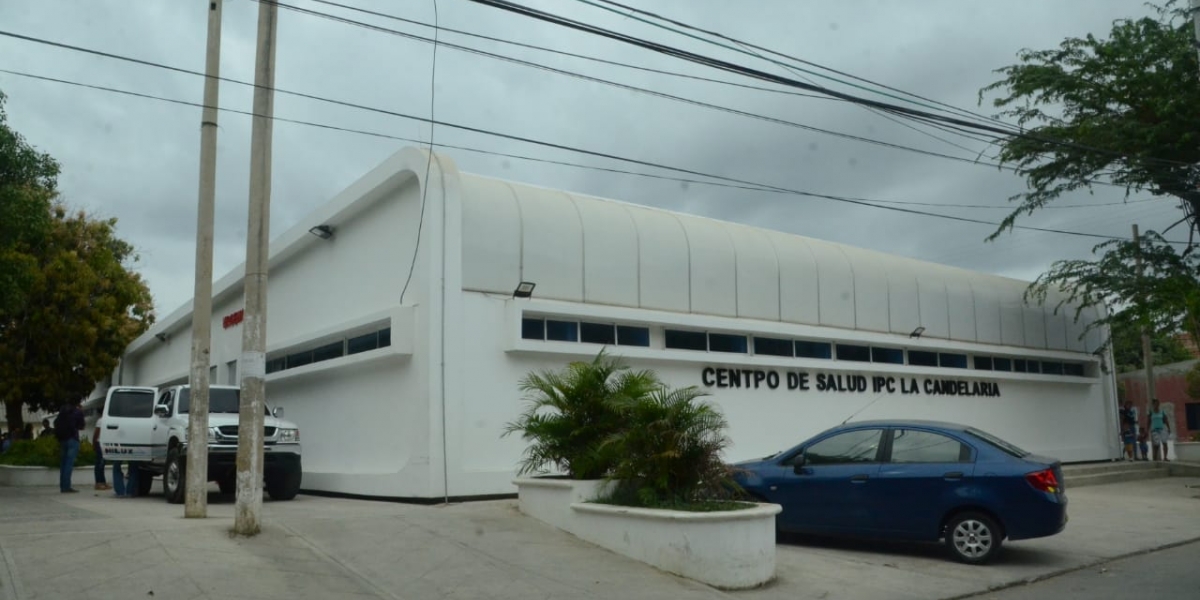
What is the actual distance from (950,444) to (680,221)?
29.0 ft

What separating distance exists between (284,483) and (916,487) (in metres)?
10.3

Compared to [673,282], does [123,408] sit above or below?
below

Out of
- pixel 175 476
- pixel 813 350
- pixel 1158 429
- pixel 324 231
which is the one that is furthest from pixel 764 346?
pixel 1158 429

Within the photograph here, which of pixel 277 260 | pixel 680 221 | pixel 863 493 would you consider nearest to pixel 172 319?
pixel 277 260

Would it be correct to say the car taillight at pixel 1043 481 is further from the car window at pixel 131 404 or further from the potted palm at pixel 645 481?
the car window at pixel 131 404

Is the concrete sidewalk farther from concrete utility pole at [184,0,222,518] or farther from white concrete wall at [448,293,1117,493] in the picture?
white concrete wall at [448,293,1117,493]

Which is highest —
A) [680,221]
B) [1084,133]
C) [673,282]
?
[1084,133]

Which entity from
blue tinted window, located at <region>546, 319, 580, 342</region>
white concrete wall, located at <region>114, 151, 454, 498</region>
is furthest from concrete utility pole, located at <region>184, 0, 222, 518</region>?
blue tinted window, located at <region>546, 319, 580, 342</region>

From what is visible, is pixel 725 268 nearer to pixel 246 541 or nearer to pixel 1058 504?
pixel 1058 504

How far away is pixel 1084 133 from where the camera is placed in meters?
24.1

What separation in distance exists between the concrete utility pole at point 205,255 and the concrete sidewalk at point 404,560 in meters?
1.25

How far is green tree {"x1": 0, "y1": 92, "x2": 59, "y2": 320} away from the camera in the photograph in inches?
770

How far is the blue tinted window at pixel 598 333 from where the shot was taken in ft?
55.8

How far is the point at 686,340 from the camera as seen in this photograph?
18.5m
